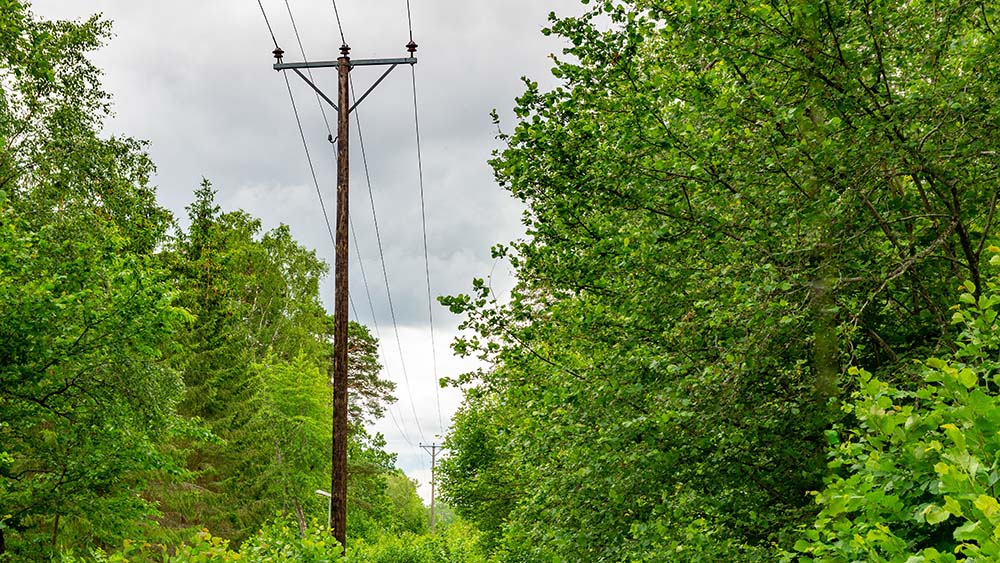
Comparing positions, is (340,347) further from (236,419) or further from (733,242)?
(236,419)

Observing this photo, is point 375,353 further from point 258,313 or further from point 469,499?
point 469,499

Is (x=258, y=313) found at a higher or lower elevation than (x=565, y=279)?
higher

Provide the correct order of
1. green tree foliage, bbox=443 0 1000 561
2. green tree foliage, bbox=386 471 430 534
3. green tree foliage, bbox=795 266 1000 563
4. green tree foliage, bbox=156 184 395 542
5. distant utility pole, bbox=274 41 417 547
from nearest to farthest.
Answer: green tree foliage, bbox=795 266 1000 563 < green tree foliage, bbox=443 0 1000 561 < distant utility pole, bbox=274 41 417 547 < green tree foliage, bbox=156 184 395 542 < green tree foliage, bbox=386 471 430 534

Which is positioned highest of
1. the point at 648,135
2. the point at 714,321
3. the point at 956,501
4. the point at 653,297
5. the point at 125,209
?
the point at 125,209

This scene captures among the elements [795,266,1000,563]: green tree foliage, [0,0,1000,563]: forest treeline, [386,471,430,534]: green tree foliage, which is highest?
[386,471,430,534]: green tree foliage

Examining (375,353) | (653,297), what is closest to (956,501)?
(653,297)

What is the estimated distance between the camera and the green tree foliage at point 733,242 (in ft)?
16.8

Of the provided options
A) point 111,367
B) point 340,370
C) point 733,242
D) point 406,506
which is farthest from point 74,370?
point 406,506

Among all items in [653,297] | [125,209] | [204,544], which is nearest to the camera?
[204,544]

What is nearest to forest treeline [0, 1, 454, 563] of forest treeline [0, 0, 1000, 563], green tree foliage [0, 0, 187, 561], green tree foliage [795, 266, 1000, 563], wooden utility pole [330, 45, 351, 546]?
green tree foliage [0, 0, 187, 561]

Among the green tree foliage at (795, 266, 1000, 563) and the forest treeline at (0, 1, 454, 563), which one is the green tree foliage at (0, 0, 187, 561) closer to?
the forest treeline at (0, 1, 454, 563)

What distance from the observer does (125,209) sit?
1662 cm

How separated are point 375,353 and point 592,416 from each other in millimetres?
40660

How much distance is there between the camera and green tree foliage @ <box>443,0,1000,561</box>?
16.8 feet
